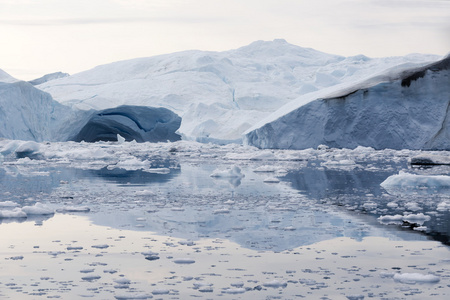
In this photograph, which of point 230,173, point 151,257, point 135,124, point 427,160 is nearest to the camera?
point 151,257

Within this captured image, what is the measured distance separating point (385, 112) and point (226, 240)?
605 inches

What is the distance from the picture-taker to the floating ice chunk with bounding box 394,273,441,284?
348cm

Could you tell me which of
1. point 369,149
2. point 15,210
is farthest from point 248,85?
point 15,210

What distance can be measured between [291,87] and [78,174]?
26.3 m

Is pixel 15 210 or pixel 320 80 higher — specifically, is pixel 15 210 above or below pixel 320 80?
below

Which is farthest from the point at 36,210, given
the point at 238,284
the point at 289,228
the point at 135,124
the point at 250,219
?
the point at 135,124

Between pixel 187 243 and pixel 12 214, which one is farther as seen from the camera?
pixel 12 214

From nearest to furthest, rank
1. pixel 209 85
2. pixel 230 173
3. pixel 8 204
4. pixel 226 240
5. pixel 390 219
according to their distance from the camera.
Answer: pixel 226 240
pixel 390 219
pixel 8 204
pixel 230 173
pixel 209 85

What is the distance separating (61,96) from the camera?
32750mm

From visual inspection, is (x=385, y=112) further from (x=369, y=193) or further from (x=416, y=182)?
(x=369, y=193)

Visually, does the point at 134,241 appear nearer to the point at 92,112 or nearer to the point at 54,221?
the point at 54,221

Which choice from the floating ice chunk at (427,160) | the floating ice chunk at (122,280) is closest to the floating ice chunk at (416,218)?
the floating ice chunk at (122,280)

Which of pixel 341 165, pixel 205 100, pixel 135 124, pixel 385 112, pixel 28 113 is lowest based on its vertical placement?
pixel 341 165

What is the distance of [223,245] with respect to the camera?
4.50 metres
